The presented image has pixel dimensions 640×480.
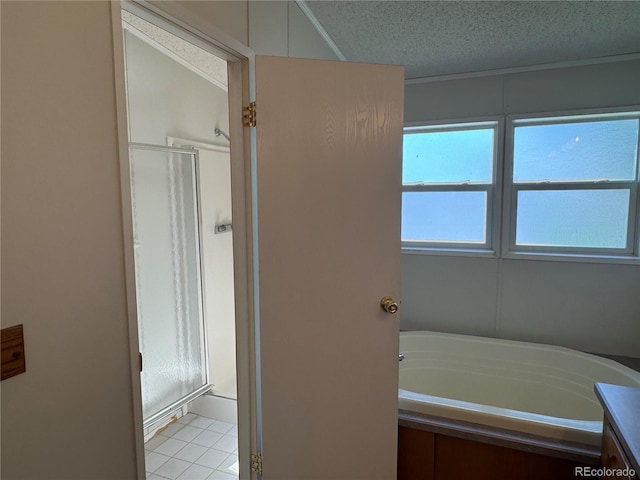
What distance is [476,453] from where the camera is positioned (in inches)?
62.2

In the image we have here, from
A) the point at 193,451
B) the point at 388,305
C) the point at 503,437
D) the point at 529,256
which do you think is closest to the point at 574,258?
the point at 529,256

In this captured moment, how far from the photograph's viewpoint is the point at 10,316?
0.76 metres

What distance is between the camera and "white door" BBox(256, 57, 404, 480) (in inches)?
57.1

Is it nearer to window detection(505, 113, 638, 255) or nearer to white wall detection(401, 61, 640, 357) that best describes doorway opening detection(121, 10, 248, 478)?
white wall detection(401, 61, 640, 357)

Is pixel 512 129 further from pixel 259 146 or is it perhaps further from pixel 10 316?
pixel 10 316

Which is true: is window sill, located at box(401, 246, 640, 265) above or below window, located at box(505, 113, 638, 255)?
below

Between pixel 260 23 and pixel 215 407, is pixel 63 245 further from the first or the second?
pixel 215 407

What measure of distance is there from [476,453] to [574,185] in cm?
184

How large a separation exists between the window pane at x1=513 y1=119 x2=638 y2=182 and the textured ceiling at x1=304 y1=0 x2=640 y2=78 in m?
0.43

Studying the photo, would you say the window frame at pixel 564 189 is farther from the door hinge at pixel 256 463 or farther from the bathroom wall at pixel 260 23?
the door hinge at pixel 256 463

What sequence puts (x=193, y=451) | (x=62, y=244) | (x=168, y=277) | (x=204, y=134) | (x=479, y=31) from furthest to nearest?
(x=204, y=134)
(x=168, y=277)
(x=193, y=451)
(x=479, y=31)
(x=62, y=244)

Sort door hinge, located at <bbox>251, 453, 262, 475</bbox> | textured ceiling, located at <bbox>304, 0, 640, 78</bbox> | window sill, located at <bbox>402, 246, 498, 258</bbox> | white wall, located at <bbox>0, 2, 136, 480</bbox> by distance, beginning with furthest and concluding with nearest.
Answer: window sill, located at <bbox>402, 246, 498, 258</bbox> < textured ceiling, located at <bbox>304, 0, 640, 78</bbox> < door hinge, located at <bbox>251, 453, 262, 475</bbox> < white wall, located at <bbox>0, 2, 136, 480</bbox>

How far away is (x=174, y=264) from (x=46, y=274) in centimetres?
160

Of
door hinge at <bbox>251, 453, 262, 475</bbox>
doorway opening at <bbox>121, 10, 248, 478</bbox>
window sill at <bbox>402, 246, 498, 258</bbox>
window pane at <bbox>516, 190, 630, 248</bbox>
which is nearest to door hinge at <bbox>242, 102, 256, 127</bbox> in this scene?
doorway opening at <bbox>121, 10, 248, 478</bbox>
